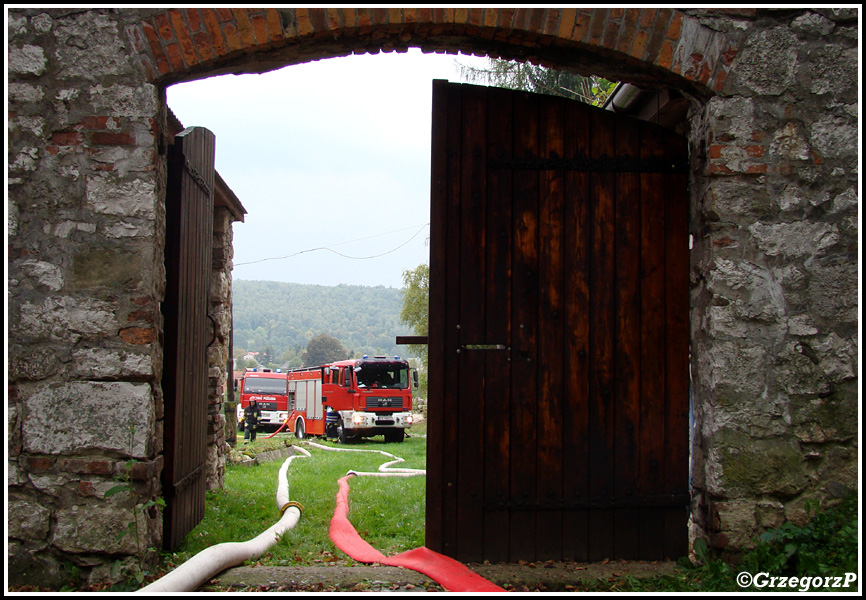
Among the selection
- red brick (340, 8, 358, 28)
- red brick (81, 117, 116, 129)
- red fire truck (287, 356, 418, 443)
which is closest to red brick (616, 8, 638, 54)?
red brick (340, 8, 358, 28)

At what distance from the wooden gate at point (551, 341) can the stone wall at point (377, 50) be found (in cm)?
25

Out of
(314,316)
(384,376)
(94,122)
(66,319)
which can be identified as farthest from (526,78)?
(314,316)

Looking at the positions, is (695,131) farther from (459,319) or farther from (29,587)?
(29,587)

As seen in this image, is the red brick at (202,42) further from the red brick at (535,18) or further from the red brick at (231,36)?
the red brick at (535,18)

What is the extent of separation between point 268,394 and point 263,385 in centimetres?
45

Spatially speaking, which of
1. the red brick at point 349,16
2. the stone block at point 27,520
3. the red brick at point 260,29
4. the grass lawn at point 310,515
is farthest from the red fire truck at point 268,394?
the red brick at point 349,16

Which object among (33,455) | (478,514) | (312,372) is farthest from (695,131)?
(312,372)

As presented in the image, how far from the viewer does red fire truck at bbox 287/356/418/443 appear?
56.1 feet

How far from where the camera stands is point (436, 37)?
336 centimetres

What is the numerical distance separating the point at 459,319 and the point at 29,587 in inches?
95.3

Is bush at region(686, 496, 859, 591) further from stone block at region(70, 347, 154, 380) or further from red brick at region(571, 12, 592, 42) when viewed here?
stone block at region(70, 347, 154, 380)

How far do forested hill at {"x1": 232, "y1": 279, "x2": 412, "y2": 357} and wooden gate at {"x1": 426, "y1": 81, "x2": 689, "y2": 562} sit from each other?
97.2m

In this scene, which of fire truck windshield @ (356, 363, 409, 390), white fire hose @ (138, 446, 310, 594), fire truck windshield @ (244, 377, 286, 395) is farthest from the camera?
fire truck windshield @ (244, 377, 286, 395)

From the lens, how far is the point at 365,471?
29.6ft
